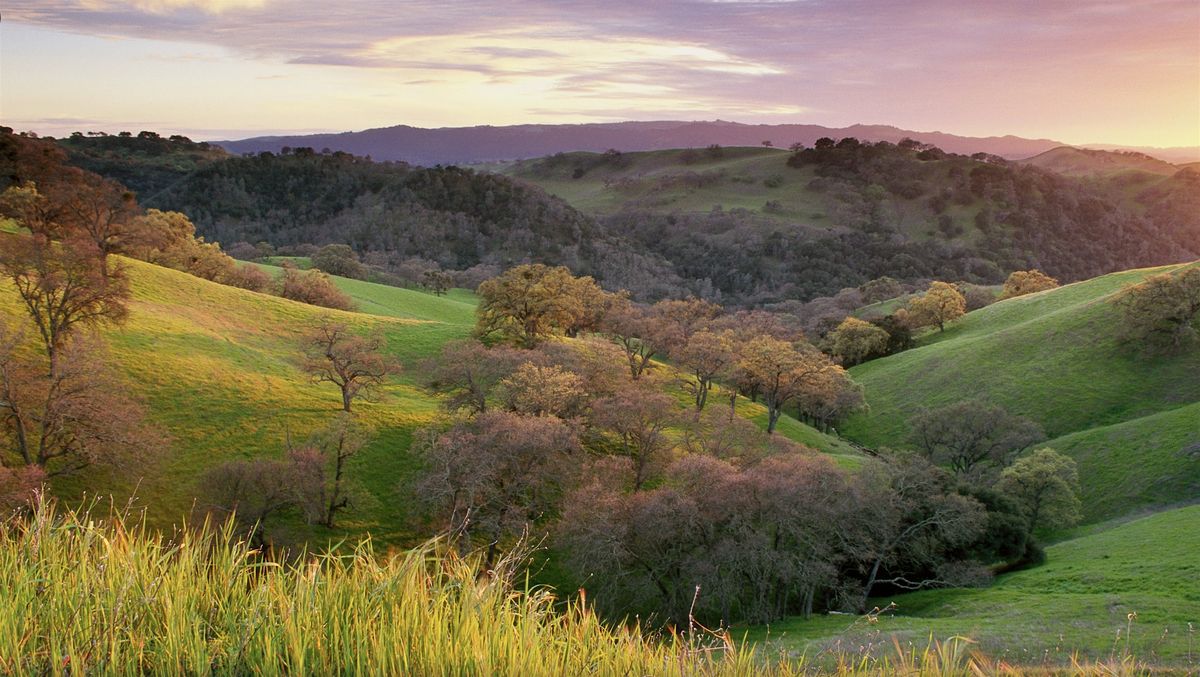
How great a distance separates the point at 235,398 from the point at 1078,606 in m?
40.3

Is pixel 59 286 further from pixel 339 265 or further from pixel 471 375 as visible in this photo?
pixel 339 265

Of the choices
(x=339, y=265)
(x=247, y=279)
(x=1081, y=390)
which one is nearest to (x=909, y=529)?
(x=1081, y=390)

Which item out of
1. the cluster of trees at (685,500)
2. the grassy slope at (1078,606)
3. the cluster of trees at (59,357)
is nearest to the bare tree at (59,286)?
the cluster of trees at (59,357)

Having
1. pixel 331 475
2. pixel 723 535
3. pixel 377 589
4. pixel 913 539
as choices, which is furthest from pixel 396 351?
pixel 377 589

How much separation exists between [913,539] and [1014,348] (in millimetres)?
45774

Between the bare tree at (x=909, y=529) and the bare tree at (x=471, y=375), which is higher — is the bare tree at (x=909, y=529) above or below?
below

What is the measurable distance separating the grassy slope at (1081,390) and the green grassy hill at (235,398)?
15039 mm

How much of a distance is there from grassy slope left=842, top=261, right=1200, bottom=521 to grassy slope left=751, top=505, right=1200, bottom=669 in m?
10.7

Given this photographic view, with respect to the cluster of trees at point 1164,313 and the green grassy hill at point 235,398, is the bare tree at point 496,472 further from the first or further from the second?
the cluster of trees at point 1164,313

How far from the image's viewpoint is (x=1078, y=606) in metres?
25.7

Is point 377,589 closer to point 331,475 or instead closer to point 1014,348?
point 331,475

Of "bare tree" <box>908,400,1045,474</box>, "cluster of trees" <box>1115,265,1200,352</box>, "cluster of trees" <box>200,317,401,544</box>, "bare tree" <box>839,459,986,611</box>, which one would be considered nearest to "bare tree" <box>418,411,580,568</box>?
"cluster of trees" <box>200,317,401,544</box>

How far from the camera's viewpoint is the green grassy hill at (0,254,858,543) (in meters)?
33.3

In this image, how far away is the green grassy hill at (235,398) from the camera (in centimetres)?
3328
